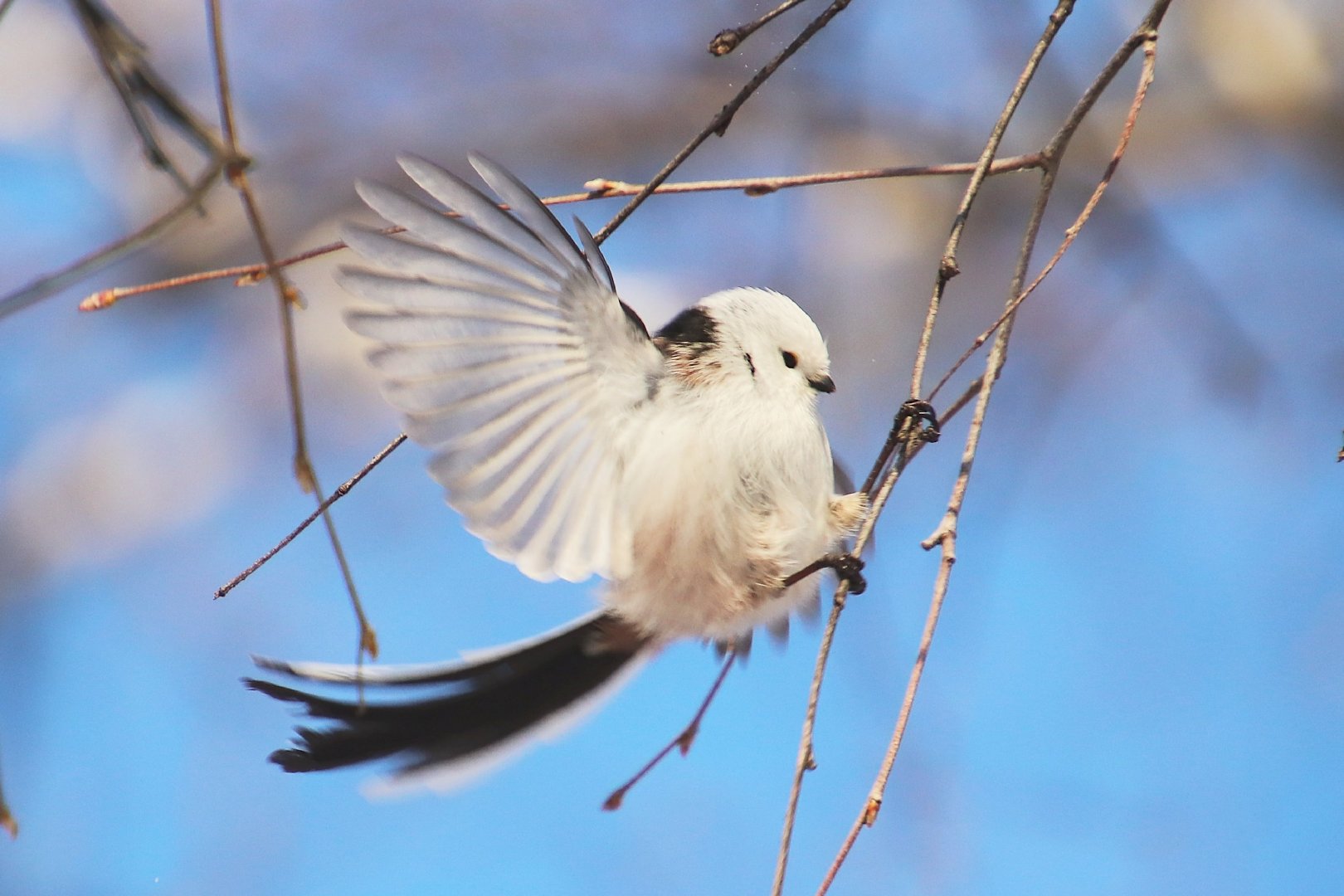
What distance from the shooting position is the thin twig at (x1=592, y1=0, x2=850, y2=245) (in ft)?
3.10

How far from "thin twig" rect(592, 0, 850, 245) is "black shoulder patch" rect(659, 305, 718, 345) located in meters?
0.26

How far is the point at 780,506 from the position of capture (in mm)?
1257

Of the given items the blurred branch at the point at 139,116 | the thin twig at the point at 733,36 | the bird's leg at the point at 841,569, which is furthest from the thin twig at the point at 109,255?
the bird's leg at the point at 841,569

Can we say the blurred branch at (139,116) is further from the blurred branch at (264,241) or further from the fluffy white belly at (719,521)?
the fluffy white belly at (719,521)

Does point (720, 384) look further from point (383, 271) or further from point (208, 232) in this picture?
point (208, 232)

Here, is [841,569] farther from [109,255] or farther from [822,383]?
[109,255]

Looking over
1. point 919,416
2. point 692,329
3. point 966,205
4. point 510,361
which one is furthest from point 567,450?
point 966,205

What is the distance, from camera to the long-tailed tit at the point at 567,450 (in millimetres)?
1071

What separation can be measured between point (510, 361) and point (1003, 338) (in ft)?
1.45

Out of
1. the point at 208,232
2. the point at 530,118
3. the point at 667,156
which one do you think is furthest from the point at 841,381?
the point at 208,232

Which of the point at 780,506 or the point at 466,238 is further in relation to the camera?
the point at 780,506

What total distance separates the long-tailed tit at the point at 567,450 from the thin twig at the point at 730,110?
45 mm

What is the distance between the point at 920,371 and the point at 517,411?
1.26 feet

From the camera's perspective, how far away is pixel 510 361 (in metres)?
1.12
